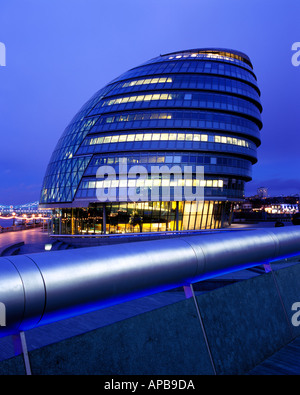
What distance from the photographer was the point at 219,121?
56.7 meters

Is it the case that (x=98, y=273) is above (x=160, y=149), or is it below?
below

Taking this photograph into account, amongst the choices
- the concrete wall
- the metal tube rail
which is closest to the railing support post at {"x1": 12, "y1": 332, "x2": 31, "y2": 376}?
the concrete wall

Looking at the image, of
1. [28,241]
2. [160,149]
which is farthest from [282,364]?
[160,149]

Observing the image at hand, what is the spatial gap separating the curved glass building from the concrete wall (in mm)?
46155

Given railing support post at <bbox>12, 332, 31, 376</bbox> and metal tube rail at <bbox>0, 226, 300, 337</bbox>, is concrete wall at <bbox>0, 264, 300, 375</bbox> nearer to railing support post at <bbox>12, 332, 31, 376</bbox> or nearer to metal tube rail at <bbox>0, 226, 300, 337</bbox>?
railing support post at <bbox>12, 332, 31, 376</bbox>

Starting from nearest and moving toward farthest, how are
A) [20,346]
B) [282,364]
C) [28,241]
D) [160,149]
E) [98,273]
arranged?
[20,346], [98,273], [282,364], [28,241], [160,149]

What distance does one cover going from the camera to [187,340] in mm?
4973

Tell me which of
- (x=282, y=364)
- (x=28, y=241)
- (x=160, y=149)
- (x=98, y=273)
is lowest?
(x=28, y=241)

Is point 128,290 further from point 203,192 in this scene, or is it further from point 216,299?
point 203,192

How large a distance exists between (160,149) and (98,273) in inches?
1974

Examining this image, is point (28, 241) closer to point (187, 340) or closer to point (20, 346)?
point (187, 340)
